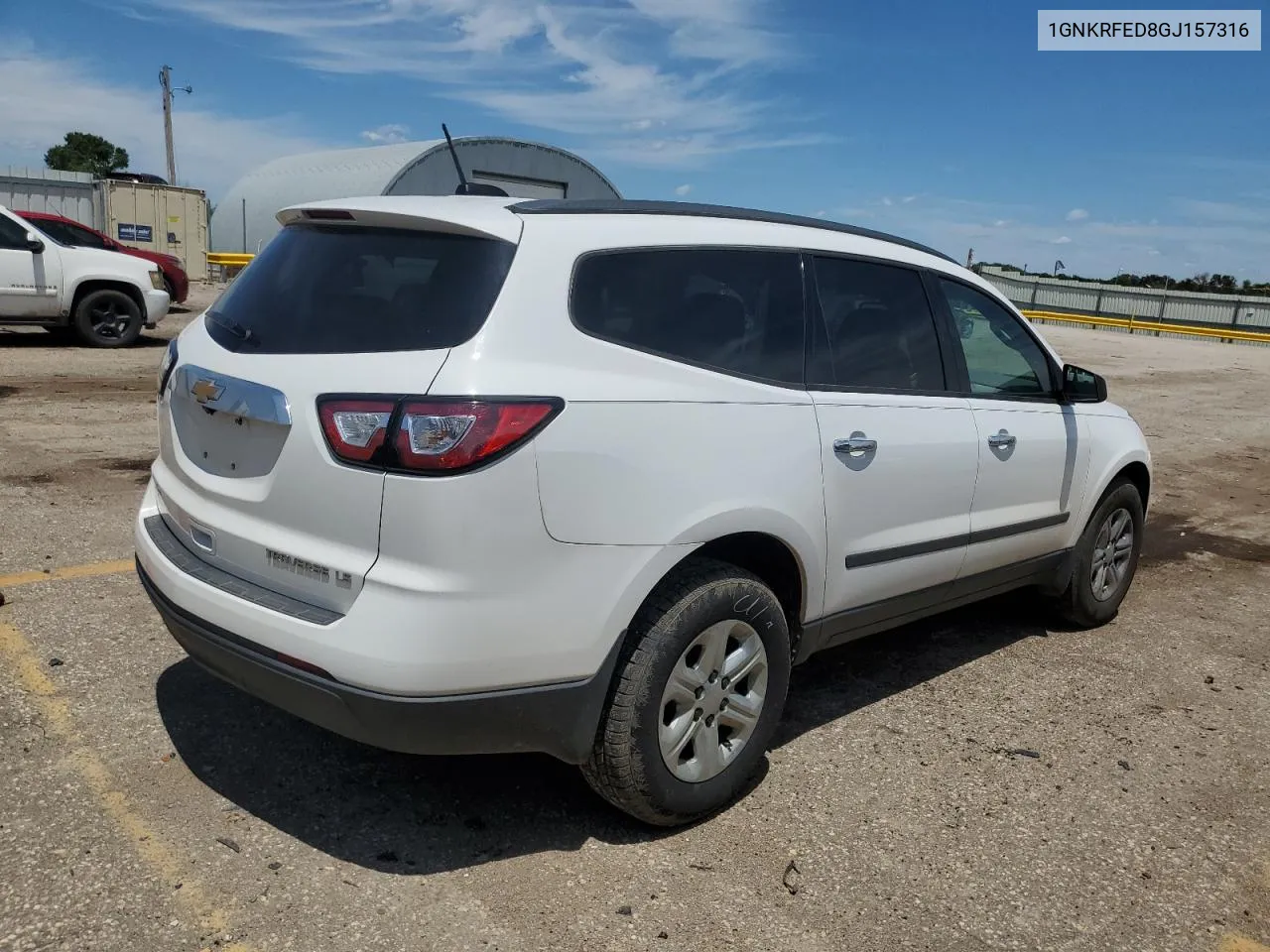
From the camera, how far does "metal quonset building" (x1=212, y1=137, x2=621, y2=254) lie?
23609 mm

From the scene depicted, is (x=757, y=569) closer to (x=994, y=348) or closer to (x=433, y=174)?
(x=994, y=348)

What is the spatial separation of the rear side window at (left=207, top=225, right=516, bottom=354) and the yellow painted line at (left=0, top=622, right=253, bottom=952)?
1360 mm

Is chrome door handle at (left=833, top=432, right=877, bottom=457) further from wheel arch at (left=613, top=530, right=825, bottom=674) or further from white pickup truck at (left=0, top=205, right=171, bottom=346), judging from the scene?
white pickup truck at (left=0, top=205, right=171, bottom=346)

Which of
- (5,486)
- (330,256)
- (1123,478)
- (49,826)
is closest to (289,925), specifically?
(49,826)

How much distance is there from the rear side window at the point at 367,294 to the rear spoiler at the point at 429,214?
0.02 meters

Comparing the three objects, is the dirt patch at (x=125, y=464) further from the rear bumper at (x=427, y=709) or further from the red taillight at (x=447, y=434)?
the red taillight at (x=447, y=434)

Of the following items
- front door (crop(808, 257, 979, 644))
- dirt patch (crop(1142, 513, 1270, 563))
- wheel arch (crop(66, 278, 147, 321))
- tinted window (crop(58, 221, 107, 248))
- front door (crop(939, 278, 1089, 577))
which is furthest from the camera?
tinted window (crop(58, 221, 107, 248))

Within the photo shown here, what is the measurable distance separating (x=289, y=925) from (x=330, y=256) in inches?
70.6

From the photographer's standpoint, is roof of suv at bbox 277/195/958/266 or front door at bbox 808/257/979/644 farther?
front door at bbox 808/257/979/644

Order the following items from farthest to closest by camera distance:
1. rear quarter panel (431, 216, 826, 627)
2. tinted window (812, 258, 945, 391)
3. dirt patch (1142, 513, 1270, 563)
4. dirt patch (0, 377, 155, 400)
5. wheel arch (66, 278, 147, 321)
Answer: wheel arch (66, 278, 147, 321) → dirt patch (0, 377, 155, 400) → dirt patch (1142, 513, 1270, 563) → tinted window (812, 258, 945, 391) → rear quarter panel (431, 216, 826, 627)

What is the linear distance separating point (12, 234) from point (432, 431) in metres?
12.6

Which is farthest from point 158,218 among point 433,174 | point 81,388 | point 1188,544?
point 1188,544

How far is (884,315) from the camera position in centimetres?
391

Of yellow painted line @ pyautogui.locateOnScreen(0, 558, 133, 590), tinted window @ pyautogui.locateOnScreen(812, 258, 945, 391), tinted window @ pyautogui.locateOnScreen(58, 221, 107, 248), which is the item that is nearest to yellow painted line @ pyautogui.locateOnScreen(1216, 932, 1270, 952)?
tinted window @ pyautogui.locateOnScreen(812, 258, 945, 391)
